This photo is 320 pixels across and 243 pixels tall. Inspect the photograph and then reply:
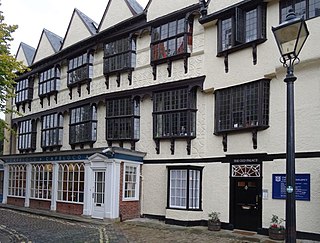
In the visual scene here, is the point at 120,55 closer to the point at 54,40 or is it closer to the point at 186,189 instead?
the point at 186,189

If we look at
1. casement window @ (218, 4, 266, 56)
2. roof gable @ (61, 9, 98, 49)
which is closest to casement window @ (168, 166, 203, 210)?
A: casement window @ (218, 4, 266, 56)

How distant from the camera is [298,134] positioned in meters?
13.3

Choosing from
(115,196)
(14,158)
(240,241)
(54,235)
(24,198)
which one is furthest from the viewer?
(14,158)

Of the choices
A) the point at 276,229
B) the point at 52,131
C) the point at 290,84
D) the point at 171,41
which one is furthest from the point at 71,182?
the point at 290,84

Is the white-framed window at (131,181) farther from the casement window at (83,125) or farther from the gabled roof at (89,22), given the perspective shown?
the gabled roof at (89,22)

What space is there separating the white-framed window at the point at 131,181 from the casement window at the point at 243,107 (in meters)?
5.18

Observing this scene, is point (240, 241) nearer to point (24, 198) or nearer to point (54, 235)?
point (54, 235)

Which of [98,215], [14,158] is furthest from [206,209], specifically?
[14,158]

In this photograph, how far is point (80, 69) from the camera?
23766 mm

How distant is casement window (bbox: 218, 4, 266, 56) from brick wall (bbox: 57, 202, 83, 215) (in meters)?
10.9

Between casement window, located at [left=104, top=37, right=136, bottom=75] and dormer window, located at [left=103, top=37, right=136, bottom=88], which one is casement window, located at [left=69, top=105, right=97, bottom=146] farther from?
casement window, located at [left=104, top=37, right=136, bottom=75]

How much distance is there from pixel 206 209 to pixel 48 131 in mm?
14598

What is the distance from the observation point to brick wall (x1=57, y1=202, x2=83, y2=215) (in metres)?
20.2

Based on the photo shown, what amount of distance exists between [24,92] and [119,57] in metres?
12.9
